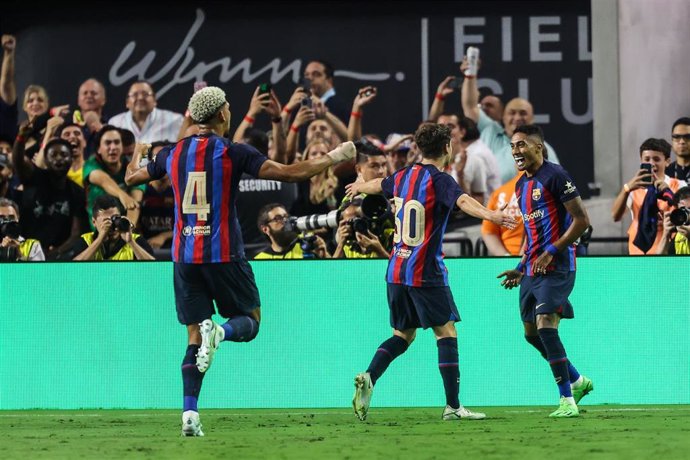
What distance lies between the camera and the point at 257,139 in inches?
448

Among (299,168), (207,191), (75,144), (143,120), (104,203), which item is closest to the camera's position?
(299,168)

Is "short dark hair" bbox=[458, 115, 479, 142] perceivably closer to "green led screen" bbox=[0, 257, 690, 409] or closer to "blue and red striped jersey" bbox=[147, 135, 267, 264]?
"green led screen" bbox=[0, 257, 690, 409]

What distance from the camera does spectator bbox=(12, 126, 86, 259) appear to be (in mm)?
11414

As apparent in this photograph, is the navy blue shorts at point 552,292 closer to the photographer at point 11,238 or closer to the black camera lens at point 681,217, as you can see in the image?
the black camera lens at point 681,217

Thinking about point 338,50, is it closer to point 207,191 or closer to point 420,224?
point 420,224

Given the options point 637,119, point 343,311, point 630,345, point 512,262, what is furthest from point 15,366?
point 637,119

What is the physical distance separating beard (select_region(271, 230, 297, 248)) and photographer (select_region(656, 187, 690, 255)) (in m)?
2.87

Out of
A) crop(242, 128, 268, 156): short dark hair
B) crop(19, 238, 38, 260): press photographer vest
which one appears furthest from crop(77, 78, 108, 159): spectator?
crop(19, 238, 38, 260): press photographer vest

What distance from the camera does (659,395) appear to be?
9.44 meters

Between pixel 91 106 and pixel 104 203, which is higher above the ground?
pixel 91 106

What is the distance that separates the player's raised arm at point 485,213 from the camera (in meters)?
7.25

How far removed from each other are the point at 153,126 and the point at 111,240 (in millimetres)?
2640

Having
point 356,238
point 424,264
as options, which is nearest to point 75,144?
point 356,238
